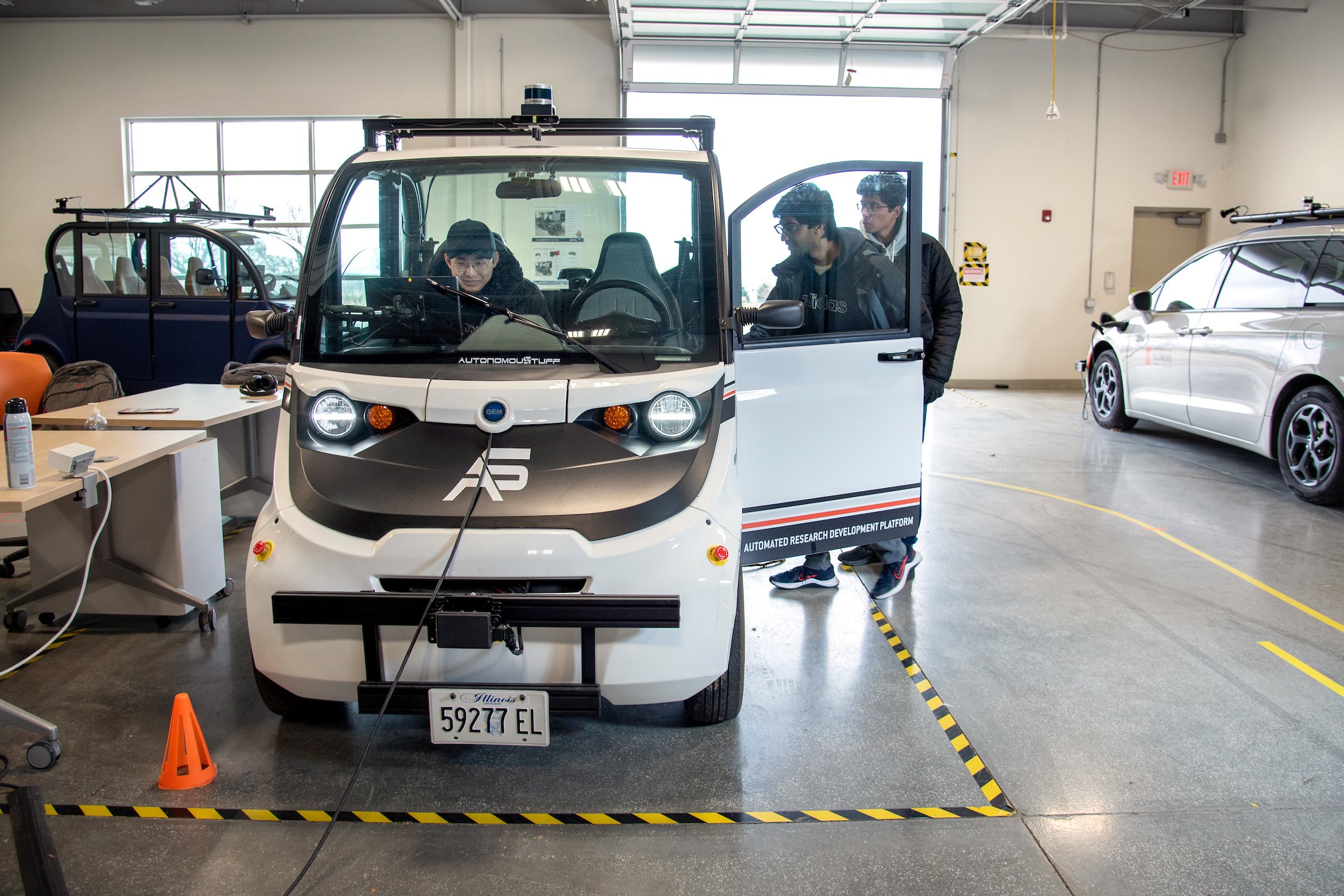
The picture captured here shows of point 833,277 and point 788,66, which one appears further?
point 788,66

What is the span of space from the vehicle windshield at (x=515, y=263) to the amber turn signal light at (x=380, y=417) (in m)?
0.19

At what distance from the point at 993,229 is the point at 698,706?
36.3ft

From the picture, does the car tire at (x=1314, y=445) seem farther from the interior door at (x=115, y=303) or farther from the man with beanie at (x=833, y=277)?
the interior door at (x=115, y=303)

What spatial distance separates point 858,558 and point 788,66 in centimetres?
914

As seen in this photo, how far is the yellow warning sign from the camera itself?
12336mm

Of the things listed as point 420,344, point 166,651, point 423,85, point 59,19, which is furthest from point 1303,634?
point 59,19

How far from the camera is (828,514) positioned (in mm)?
3625

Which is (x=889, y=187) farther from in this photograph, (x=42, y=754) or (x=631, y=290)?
(x=42, y=754)

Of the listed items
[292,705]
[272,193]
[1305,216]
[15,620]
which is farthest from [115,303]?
[1305,216]

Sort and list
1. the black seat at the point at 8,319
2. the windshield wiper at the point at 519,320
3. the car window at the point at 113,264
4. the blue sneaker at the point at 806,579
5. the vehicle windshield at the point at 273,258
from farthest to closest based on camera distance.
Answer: the black seat at the point at 8,319 → the vehicle windshield at the point at 273,258 → the car window at the point at 113,264 → the blue sneaker at the point at 806,579 → the windshield wiper at the point at 519,320

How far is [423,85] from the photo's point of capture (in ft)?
39.0

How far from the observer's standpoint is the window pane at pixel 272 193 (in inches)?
478

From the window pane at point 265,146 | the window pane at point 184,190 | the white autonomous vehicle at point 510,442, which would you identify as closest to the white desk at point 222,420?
the white autonomous vehicle at point 510,442

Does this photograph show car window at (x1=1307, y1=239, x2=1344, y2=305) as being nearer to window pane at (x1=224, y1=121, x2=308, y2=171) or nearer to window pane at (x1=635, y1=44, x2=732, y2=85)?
window pane at (x1=635, y1=44, x2=732, y2=85)
